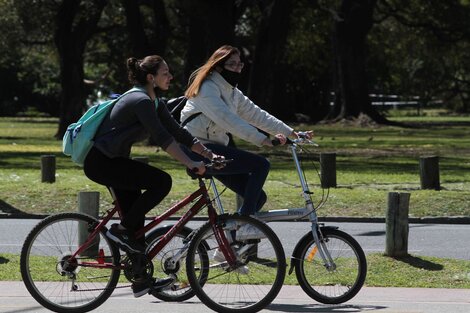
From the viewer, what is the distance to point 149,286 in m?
8.14

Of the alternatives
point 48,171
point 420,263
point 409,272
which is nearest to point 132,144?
point 409,272

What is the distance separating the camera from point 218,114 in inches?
337

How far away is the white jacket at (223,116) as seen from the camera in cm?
855

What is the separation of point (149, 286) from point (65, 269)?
0.59 metres

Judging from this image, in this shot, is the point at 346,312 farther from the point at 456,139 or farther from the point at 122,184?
the point at 456,139

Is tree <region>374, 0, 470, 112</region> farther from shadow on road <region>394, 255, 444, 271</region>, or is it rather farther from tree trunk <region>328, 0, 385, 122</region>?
shadow on road <region>394, 255, 444, 271</region>

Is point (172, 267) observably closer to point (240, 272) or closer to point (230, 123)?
point (240, 272)

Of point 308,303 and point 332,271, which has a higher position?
point 332,271

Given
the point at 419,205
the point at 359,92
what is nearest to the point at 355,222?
the point at 419,205

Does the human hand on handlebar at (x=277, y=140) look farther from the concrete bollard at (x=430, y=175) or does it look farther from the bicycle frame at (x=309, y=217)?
the concrete bollard at (x=430, y=175)

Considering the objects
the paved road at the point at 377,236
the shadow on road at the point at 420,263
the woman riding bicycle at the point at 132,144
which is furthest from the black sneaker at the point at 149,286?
the paved road at the point at 377,236

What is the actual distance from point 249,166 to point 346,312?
4.04ft

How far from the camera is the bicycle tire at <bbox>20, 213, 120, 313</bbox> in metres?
8.13

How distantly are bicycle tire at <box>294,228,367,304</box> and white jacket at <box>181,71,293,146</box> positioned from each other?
32.3 inches
